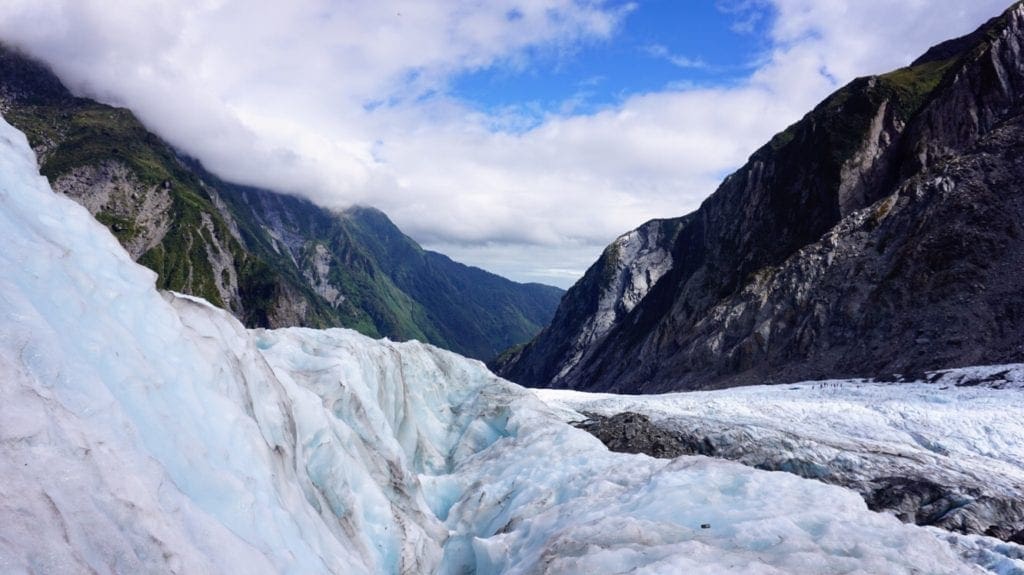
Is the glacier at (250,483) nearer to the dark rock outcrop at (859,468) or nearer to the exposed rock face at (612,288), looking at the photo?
the dark rock outcrop at (859,468)

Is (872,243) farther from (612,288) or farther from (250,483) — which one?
(612,288)

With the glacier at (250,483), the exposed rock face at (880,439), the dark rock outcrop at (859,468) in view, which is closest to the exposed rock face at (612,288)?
the exposed rock face at (880,439)

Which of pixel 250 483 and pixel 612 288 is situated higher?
pixel 612 288

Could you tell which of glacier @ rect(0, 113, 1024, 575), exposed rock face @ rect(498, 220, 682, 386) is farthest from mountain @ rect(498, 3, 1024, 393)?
exposed rock face @ rect(498, 220, 682, 386)

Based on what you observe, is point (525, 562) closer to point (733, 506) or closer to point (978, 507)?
point (733, 506)

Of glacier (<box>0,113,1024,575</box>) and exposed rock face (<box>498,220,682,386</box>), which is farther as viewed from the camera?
exposed rock face (<box>498,220,682,386</box>)

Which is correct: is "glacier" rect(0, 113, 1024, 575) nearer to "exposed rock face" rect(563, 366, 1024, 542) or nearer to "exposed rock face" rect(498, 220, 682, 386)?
"exposed rock face" rect(563, 366, 1024, 542)

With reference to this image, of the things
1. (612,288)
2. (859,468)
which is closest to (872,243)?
(859,468)
